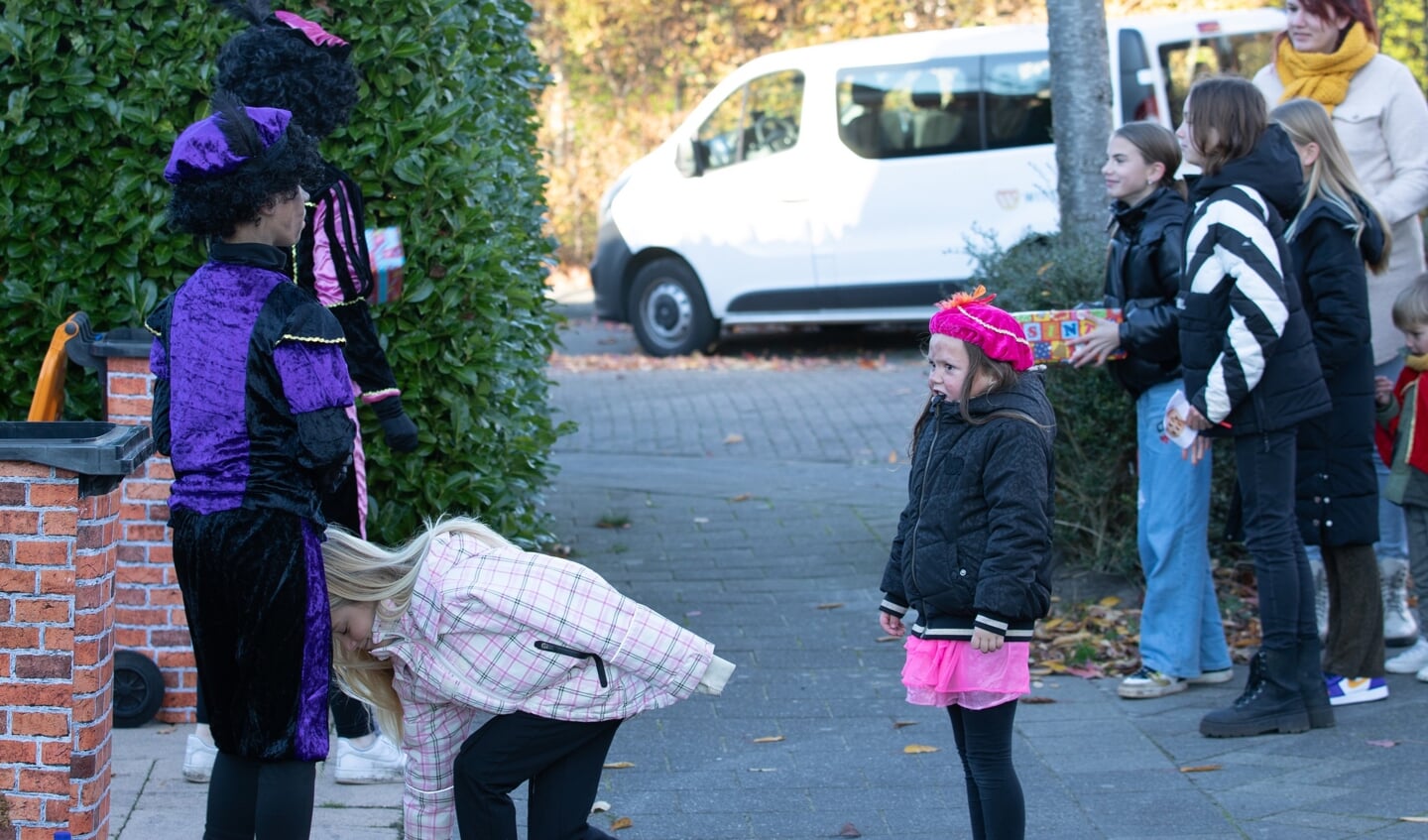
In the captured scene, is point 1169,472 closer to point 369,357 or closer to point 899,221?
point 369,357

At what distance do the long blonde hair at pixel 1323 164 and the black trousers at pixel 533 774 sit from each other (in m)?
3.00

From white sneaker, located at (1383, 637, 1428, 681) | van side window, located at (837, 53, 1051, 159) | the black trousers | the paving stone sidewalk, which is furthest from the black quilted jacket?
van side window, located at (837, 53, 1051, 159)

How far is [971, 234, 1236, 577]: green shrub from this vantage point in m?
6.16

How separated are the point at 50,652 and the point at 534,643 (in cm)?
108

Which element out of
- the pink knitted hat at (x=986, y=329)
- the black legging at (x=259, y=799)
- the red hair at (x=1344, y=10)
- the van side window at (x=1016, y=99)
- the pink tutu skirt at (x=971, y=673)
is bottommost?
the black legging at (x=259, y=799)

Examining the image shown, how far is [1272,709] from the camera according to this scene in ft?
16.3

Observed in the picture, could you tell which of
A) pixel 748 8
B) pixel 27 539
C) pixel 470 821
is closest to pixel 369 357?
pixel 27 539

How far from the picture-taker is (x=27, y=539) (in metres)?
3.45

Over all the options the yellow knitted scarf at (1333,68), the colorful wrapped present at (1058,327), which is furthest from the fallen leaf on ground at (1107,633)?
the yellow knitted scarf at (1333,68)

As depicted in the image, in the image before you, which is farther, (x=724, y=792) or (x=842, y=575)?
(x=842, y=575)

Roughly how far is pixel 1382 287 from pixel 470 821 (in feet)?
13.0

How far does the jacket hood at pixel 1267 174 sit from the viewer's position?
4.85 m

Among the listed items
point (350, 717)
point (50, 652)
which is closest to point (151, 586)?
point (350, 717)

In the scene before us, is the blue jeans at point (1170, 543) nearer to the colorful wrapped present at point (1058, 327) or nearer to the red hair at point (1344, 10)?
the colorful wrapped present at point (1058, 327)
